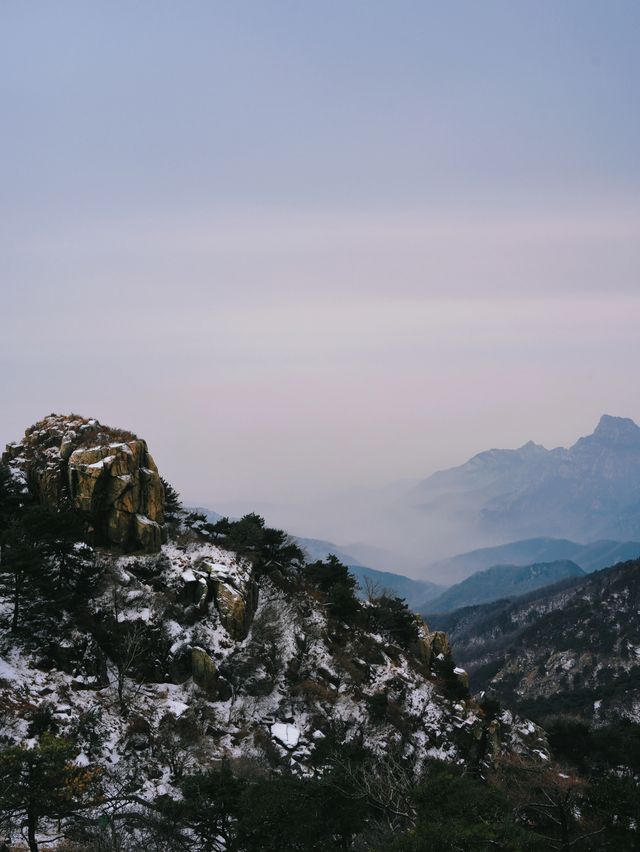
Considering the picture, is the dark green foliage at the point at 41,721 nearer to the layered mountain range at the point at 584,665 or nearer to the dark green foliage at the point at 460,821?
the dark green foliage at the point at 460,821

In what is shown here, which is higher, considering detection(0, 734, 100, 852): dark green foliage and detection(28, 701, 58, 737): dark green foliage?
detection(0, 734, 100, 852): dark green foliage

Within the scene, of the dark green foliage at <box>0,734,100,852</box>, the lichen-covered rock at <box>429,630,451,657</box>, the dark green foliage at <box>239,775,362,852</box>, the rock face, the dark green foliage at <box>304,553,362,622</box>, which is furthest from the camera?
the lichen-covered rock at <box>429,630,451,657</box>

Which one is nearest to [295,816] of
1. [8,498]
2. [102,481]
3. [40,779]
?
[40,779]

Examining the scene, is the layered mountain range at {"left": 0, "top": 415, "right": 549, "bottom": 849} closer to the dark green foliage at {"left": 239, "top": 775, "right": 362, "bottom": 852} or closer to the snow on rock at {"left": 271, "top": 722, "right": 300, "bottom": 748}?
the snow on rock at {"left": 271, "top": 722, "right": 300, "bottom": 748}

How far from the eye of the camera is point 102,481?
164 ft

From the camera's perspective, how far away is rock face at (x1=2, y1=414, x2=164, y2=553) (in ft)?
162

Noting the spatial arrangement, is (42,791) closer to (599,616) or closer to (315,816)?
(315,816)

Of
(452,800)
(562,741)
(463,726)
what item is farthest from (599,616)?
(452,800)

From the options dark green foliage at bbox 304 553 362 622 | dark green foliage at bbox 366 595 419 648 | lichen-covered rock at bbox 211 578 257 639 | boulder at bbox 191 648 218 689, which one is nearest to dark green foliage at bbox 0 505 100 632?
boulder at bbox 191 648 218 689

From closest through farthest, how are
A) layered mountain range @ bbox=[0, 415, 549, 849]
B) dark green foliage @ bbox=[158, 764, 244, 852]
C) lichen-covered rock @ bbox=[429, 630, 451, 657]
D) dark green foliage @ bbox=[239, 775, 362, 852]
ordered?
dark green foliage @ bbox=[239, 775, 362, 852] → dark green foliage @ bbox=[158, 764, 244, 852] → layered mountain range @ bbox=[0, 415, 549, 849] → lichen-covered rock @ bbox=[429, 630, 451, 657]

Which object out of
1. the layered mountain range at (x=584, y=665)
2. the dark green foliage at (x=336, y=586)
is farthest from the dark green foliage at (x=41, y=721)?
the layered mountain range at (x=584, y=665)

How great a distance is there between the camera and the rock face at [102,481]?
162 ft

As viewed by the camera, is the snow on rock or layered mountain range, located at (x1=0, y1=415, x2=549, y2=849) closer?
layered mountain range, located at (x1=0, y1=415, x2=549, y2=849)

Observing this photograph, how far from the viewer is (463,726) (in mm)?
50438
